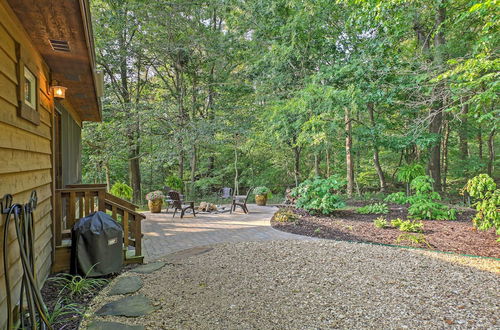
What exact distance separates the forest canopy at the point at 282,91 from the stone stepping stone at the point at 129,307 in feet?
20.8

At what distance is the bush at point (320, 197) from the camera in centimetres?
706

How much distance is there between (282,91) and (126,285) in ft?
28.7

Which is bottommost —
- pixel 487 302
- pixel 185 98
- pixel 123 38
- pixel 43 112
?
pixel 487 302

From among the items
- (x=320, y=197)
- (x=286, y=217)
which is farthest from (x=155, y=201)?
(x=320, y=197)

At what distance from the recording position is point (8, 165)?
2.06m

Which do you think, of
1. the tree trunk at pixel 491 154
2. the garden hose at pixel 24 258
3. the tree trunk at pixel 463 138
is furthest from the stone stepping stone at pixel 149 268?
the tree trunk at pixel 491 154

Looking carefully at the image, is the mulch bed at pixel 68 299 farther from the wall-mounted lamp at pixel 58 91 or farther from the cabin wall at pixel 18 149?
the wall-mounted lamp at pixel 58 91

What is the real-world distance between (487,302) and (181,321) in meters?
2.73

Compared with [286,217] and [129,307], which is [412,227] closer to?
[286,217]

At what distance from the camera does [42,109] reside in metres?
3.31

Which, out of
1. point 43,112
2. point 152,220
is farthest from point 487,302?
point 152,220

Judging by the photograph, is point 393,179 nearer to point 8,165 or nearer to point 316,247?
point 316,247

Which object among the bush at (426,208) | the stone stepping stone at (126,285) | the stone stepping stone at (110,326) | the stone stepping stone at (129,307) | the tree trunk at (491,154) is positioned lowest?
the stone stepping stone at (129,307)

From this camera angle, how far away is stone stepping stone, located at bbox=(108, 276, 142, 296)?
117 inches
